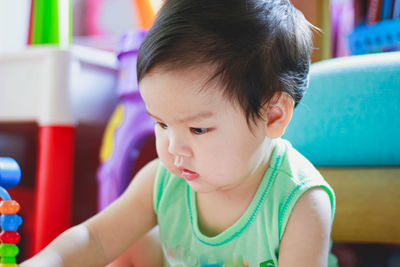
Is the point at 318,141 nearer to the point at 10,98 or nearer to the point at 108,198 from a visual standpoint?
the point at 108,198

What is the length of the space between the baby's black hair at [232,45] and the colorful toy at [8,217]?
0.68ft

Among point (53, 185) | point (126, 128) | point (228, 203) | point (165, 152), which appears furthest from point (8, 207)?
point (126, 128)

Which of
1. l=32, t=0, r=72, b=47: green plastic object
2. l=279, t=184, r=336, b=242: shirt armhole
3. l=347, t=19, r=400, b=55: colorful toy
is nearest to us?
l=279, t=184, r=336, b=242: shirt armhole

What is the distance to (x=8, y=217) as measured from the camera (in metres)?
0.57

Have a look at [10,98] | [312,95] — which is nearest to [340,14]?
[312,95]

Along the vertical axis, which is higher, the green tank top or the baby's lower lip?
the baby's lower lip

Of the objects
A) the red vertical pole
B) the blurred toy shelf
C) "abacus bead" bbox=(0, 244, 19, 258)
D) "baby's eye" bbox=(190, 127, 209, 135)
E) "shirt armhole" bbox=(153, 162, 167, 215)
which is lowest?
the red vertical pole

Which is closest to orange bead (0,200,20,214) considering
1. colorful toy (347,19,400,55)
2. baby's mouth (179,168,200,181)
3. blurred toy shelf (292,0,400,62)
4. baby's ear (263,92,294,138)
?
baby's mouth (179,168,200,181)

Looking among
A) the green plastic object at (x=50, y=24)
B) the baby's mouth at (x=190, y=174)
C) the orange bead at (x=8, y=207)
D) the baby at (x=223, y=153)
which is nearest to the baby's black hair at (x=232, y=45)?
the baby at (x=223, y=153)

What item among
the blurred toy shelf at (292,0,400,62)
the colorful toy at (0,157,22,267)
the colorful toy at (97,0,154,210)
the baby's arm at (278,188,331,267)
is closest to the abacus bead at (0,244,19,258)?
the colorful toy at (0,157,22,267)

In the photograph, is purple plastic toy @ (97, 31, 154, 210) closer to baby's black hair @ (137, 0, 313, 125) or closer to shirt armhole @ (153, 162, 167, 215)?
shirt armhole @ (153, 162, 167, 215)

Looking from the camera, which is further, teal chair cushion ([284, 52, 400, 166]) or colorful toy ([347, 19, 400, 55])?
colorful toy ([347, 19, 400, 55])

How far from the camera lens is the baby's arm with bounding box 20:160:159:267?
2.29ft

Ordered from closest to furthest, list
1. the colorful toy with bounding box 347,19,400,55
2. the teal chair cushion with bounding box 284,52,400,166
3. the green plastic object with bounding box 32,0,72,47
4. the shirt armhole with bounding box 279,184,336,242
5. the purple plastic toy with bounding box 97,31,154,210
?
the shirt armhole with bounding box 279,184,336,242, the teal chair cushion with bounding box 284,52,400,166, the colorful toy with bounding box 347,19,400,55, the purple plastic toy with bounding box 97,31,154,210, the green plastic object with bounding box 32,0,72,47
